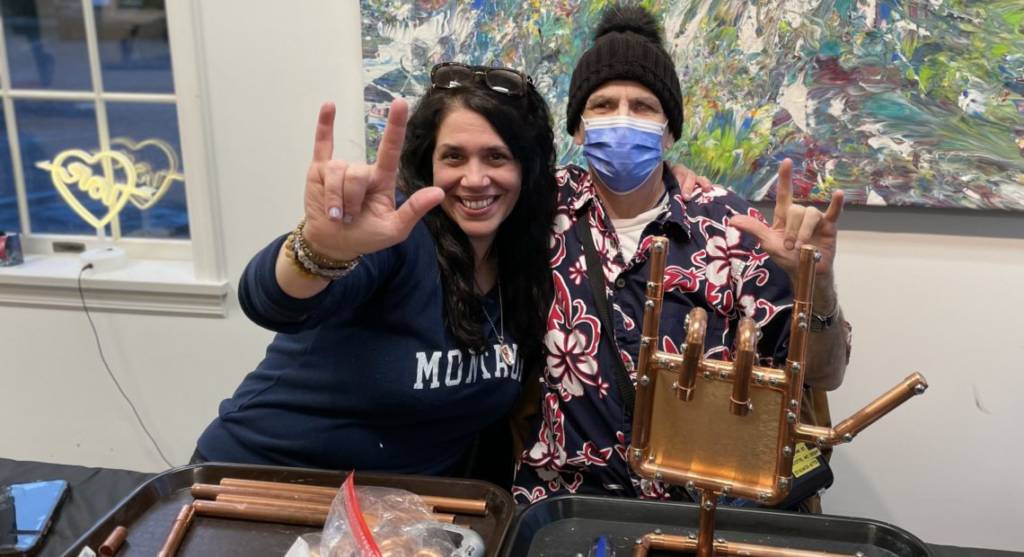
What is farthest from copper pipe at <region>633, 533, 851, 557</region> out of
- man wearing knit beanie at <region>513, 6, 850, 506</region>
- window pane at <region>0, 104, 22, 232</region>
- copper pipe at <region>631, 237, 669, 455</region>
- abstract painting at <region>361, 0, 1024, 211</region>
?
window pane at <region>0, 104, 22, 232</region>

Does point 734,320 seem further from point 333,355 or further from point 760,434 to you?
point 333,355

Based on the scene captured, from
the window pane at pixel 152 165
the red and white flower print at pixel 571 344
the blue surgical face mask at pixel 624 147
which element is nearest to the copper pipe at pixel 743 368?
the red and white flower print at pixel 571 344

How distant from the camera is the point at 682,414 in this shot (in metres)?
0.77

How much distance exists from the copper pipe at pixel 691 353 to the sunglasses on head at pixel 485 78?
61 centimetres

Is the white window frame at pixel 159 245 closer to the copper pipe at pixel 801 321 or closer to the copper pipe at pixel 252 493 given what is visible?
the copper pipe at pixel 252 493

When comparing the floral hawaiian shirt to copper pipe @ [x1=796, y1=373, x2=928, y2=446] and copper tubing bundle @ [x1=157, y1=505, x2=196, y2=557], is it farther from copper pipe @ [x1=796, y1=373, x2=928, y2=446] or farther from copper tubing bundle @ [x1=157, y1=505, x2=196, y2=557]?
copper tubing bundle @ [x1=157, y1=505, x2=196, y2=557]

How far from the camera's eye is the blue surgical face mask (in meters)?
1.25

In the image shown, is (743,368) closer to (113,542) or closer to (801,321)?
(801,321)

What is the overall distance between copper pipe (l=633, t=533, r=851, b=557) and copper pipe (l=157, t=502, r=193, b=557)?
51cm

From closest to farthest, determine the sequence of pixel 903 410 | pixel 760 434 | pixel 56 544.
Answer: pixel 760 434 < pixel 56 544 < pixel 903 410

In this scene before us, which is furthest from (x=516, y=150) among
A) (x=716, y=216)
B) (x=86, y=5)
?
(x=86, y=5)

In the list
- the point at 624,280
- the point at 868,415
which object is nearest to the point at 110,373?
the point at 624,280

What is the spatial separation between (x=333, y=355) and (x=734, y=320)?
2.05 ft

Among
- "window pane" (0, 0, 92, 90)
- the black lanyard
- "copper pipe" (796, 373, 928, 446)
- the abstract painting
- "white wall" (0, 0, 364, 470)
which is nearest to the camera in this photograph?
"copper pipe" (796, 373, 928, 446)
